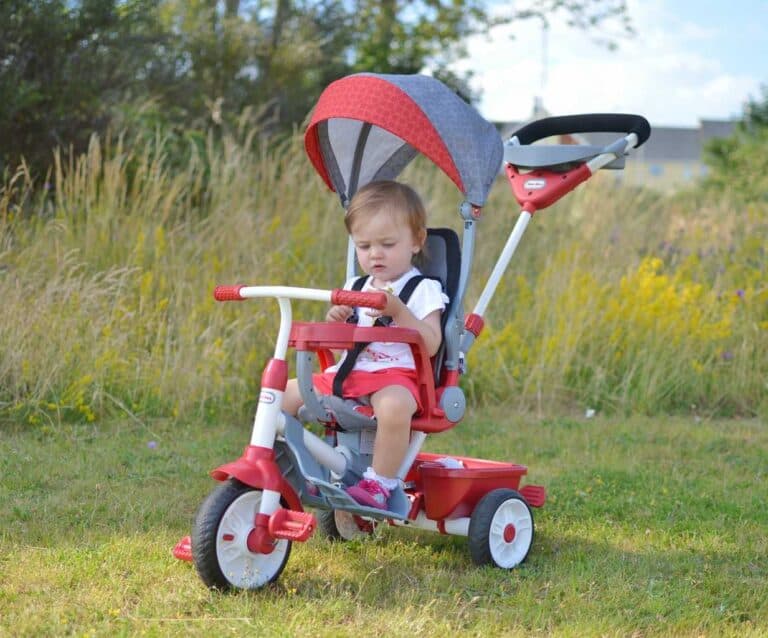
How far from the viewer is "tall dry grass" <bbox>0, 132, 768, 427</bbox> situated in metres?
6.07

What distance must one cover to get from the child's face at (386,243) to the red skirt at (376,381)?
1.21ft

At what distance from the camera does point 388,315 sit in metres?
3.76

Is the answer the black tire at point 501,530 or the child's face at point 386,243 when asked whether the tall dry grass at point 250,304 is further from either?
the black tire at point 501,530

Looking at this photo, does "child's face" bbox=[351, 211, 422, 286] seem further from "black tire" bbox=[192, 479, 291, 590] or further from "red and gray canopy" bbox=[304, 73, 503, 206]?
"black tire" bbox=[192, 479, 291, 590]

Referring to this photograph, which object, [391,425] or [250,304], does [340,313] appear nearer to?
[391,425]

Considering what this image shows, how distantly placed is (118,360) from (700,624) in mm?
3705

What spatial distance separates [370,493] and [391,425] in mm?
237

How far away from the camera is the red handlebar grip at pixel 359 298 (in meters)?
3.21

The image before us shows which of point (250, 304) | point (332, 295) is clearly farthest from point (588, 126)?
point (250, 304)

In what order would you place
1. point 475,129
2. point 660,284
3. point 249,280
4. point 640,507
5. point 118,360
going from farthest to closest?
1. point 660,284
2. point 249,280
3. point 118,360
4. point 640,507
5. point 475,129

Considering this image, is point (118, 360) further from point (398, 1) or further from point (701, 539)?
point (398, 1)

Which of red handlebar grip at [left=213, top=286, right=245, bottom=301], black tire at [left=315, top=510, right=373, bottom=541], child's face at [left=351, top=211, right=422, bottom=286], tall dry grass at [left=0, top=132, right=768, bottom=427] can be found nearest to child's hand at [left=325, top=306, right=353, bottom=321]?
child's face at [left=351, top=211, right=422, bottom=286]

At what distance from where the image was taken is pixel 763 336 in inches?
293

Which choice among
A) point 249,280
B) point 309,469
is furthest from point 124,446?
point 309,469
